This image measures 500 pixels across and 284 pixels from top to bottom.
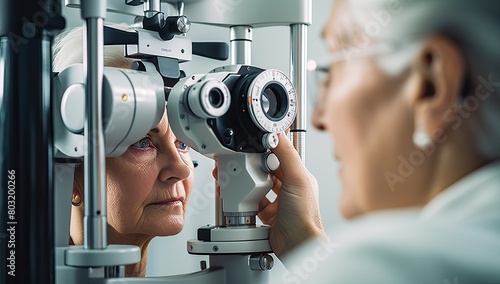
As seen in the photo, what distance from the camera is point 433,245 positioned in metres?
0.52

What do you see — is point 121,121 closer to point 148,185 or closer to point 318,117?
point 148,185

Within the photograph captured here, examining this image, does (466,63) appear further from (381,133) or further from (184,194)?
(184,194)

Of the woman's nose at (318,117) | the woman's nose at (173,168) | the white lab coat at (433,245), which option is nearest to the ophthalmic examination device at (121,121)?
the woman's nose at (173,168)

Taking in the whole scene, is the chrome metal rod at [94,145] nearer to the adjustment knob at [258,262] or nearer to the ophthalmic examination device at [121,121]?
the ophthalmic examination device at [121,121]

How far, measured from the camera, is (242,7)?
4.47 feet

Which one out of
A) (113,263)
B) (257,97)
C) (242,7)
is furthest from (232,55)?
(113,263)

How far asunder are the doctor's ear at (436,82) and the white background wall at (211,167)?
1159 millimetres

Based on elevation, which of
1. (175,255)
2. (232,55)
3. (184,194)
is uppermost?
(232,55)

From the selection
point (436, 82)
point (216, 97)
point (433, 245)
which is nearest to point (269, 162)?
point (216, 97)

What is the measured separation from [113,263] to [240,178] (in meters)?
0.30

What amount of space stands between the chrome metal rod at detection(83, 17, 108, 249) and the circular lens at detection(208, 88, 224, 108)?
7.6 inches

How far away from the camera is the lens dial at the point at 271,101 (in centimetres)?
113

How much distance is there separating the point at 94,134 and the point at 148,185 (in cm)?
38

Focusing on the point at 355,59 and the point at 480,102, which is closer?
the point at 480,102
